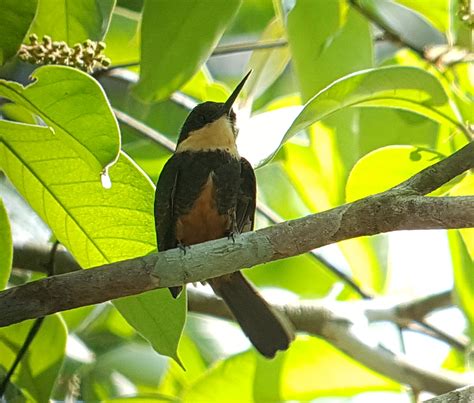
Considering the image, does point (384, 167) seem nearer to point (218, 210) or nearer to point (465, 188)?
point (465, 188)

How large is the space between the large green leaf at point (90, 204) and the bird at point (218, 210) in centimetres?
59

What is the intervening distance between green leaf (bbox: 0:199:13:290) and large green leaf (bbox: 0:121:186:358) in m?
0.06

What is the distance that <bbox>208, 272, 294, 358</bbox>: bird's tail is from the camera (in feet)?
7.66

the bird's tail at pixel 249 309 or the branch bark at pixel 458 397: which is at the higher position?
the bird's tail at pixel 249 309

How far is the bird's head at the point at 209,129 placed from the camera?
8.54 feet

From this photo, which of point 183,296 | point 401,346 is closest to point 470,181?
point 183,296

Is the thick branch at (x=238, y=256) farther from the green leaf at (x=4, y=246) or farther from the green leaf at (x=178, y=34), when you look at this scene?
the green leaf at (x=178, y=34)

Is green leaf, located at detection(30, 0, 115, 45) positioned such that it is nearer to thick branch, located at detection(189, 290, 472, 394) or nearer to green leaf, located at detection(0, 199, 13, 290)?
green leaf, located at detection(0, 199, 13, 290)

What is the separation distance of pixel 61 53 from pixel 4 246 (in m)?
0.37

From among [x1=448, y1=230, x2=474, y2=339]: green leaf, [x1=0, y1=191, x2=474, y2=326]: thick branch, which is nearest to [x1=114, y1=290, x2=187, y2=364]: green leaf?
[x1=0, y1=191, x2=474, y2=326]: thick branch

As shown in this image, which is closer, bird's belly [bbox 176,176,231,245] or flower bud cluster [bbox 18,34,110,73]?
flower bud cluster [bbox 18,34,110,73]

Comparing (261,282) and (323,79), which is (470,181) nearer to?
(323,79)

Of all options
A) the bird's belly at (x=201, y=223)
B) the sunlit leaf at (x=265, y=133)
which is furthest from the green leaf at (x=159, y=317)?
the bird's belly at (x=201, y=223)

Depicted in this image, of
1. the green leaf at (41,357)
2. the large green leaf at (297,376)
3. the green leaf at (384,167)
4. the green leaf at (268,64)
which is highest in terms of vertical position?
the green leaf at (268,64)
